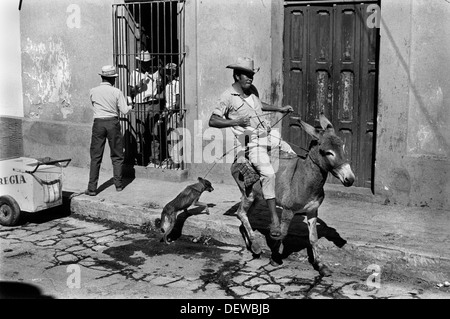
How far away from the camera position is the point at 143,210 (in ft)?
31.2

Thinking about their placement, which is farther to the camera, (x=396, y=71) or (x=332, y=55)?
(x=332, y=55)

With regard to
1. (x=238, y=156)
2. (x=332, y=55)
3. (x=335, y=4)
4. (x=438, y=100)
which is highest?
(x=335, y=4)

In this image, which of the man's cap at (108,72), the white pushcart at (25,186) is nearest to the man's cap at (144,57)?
the man's cap at (108,72)

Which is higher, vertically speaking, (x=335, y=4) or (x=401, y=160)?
(x=335, y=4)

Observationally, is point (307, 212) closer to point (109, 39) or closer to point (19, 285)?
point (19, 285)

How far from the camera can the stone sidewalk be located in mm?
7570

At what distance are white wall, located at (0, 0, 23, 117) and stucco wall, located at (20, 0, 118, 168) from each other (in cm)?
12

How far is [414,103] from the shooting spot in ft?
30.9

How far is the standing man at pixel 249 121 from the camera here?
25.2ft

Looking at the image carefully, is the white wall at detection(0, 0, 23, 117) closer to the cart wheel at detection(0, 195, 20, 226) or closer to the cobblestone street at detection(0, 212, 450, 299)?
the cart wheel at detection(0, 195, 20, 226)

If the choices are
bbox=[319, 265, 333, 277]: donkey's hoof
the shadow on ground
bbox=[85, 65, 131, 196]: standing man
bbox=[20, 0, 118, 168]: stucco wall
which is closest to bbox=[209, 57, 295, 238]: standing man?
bbox=[319, 265, 333, 277]: donkey's hoof
